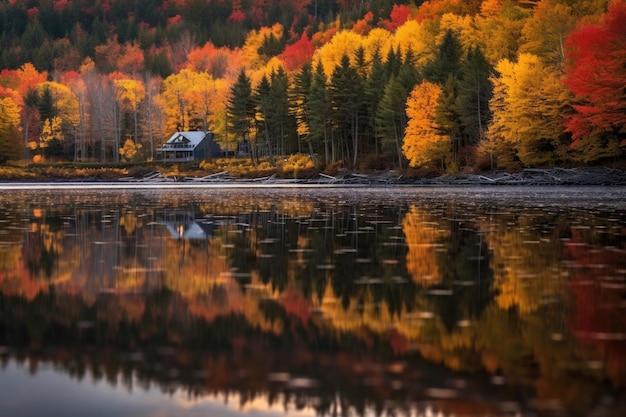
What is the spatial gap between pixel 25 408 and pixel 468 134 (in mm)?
72193

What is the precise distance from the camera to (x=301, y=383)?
6.77 metres

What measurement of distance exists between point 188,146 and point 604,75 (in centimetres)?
7628

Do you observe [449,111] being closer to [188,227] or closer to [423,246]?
[188,227]

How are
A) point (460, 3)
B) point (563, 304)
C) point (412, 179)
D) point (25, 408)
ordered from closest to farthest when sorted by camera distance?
point (25, 408), point (563, 304), point (412, 179), point (460, 3)

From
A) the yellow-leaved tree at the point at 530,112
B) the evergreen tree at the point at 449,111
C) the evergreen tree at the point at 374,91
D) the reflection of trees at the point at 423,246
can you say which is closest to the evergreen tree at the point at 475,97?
the evergreen tree at the point at 449,111

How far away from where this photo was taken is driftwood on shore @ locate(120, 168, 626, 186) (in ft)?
189

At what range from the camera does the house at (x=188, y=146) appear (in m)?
119

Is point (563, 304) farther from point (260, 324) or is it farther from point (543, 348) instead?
point (260, 324)

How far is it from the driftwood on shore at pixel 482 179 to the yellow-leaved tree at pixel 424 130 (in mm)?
2564

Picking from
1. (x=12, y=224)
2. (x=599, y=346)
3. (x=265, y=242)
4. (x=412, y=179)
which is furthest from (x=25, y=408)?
(x=412, y=179)

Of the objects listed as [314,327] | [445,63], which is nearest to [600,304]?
[314,327]

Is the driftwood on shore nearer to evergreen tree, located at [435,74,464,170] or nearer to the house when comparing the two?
evergreen tree, located at [435,74,464,170]

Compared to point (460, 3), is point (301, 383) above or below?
below

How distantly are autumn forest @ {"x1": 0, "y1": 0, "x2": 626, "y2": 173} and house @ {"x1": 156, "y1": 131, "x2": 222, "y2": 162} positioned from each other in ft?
7.80
